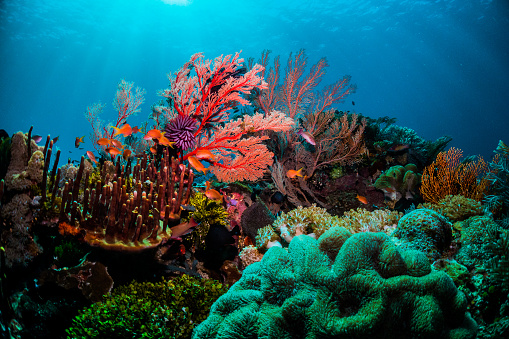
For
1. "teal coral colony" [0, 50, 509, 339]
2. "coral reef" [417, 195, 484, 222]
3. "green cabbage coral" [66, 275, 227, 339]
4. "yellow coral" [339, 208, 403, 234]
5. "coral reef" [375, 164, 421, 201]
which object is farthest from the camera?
"coral reef" [375, 164, 421, 201]

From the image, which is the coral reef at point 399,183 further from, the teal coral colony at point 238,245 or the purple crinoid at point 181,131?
the purple crinoid at point 181,131

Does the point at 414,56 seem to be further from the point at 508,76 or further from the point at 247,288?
the point at 247,288

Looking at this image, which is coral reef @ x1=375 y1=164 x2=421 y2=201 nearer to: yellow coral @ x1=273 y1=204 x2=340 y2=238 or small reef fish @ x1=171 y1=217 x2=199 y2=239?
yellow coral @ x1=273 y1=204 x2=340 y2=238

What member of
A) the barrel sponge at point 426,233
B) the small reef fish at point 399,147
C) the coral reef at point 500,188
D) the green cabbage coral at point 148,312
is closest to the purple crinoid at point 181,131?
the green cabbage coral at point 148,312

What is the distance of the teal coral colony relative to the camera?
1.86 metres

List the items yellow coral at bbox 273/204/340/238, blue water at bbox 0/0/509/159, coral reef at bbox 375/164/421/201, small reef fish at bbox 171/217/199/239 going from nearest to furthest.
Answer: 1. small reef fish at bbox 171/217/199/239
2. yellow coral at bbox 273/204/340/238
3. coral reef at bbox 375/164/421/201
4. blue water at bbox 0/0/509/159

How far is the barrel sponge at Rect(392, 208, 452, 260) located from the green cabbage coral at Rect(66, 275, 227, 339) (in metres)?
2.48

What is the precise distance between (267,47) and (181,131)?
5659 cm

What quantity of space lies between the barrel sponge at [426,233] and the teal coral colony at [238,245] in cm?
2

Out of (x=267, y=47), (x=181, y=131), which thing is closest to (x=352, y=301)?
(x=181, y=131)

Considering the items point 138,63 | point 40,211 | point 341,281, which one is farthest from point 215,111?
point 138,63

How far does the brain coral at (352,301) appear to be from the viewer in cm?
171

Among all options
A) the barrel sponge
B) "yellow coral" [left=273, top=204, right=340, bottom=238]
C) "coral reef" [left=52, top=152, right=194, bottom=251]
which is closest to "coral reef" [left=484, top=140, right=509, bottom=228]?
the barrel sponge

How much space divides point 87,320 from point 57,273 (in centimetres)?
86
